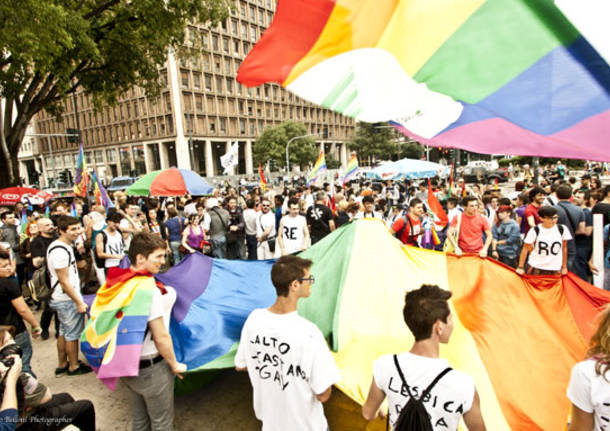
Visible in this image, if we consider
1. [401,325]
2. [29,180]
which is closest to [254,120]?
[29,180]

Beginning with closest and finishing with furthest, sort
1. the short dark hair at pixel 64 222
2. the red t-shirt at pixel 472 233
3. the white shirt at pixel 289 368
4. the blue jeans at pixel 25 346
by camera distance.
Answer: the white shirt at pixel 289 368, the blue jeans at pixel 25 346, the short dark hair at pixel 64 222, the red t-shirt at pixel 472 233

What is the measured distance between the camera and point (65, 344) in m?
4.83

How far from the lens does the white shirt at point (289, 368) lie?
2.17m

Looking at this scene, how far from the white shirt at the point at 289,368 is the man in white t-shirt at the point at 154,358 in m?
0.77

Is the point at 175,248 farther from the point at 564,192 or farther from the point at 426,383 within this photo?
the point at 564,192

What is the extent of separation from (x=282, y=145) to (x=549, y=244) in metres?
48.5

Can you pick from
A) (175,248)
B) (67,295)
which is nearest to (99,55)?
(175,248)

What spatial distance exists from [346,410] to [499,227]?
18.4 ft

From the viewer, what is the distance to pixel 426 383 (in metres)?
1.83

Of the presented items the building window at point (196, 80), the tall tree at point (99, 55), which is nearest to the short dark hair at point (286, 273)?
the tall tree at point (99, 55)

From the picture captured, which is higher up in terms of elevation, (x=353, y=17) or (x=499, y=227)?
(x=353, y=17)

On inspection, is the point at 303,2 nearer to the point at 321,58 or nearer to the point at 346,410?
the point at 321,58

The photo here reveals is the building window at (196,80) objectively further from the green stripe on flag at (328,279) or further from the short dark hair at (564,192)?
the green stripe on flag at (328,279)

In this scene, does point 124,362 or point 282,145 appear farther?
point 282,145
